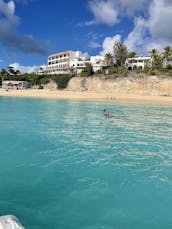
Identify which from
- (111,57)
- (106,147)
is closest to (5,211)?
(106,147)

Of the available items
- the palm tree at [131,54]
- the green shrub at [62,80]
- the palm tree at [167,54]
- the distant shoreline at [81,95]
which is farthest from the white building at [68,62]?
the palm tree at [167,54]

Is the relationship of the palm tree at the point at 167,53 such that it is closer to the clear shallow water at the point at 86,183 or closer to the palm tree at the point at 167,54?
the palm tree at the point at 167,54

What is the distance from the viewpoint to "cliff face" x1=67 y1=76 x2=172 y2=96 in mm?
64625

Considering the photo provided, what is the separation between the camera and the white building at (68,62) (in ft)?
306

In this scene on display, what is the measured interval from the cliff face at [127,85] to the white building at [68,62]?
13.1m

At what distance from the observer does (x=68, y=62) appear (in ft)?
335

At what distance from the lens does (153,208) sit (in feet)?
20.5

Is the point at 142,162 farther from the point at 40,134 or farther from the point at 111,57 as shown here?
the point at 111,57

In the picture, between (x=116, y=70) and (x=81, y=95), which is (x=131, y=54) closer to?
(x=116, y=70)

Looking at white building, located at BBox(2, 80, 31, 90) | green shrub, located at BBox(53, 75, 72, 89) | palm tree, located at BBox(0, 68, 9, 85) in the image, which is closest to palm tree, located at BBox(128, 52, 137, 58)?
green shrub, located at BBox(53, 75, 72, 89)

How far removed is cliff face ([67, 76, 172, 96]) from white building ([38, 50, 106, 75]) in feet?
43.1

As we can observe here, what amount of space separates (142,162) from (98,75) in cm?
6657

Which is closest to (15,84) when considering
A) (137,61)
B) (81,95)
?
(81,95)

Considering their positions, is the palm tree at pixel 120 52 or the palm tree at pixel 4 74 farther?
the palm tree at pixel 4 74
